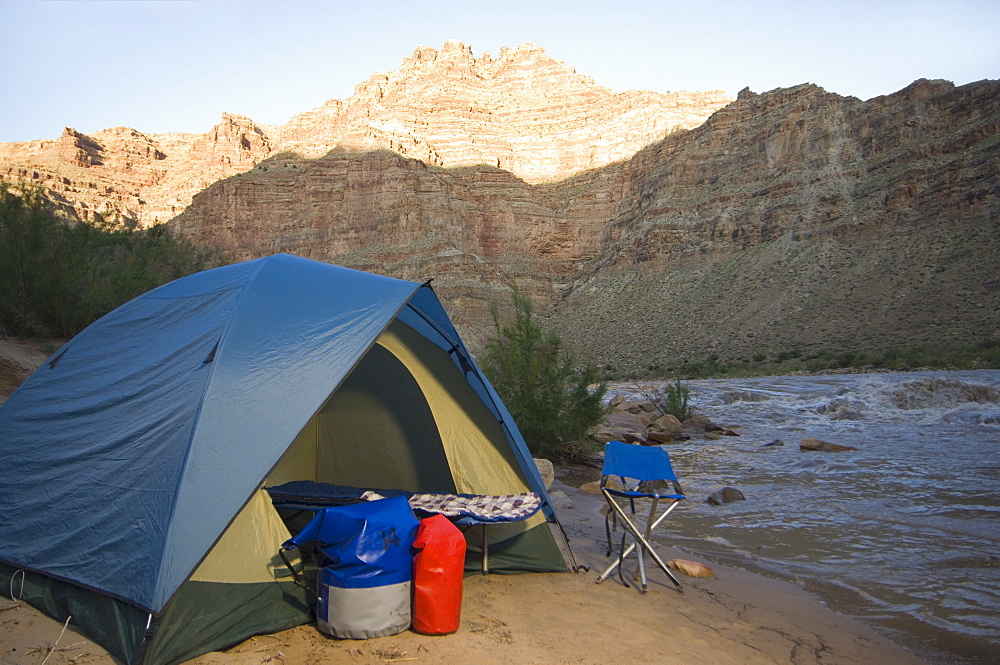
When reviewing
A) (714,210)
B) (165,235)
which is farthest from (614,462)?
(714,210)

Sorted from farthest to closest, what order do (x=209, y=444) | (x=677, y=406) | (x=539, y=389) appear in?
(x=677, y=406), (x=539, y=389), (x=209, y=444)

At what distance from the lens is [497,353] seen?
10656 millimetres

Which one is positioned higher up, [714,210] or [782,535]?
[714,210]

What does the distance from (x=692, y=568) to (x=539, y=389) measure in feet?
18.5

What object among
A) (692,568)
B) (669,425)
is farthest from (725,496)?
(669,425)

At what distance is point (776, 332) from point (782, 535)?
1320 inches

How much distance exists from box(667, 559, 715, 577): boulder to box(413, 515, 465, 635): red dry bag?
2200 millimetres

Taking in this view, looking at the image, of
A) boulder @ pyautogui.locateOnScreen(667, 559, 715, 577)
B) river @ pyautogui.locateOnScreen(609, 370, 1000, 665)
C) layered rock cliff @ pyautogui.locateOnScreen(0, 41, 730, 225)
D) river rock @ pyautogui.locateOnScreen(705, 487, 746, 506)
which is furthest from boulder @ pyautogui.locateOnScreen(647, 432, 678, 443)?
layered rock cliff @ pyautogui.locateOnScreen(0, 41, 730, 225)

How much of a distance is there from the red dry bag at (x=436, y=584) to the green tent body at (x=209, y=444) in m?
0.73

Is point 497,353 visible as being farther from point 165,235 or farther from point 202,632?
point 165,235

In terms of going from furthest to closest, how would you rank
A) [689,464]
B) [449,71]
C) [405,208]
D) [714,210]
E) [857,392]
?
[449,71] → [405,208] → [714,210] → [857,392] → [689,464]

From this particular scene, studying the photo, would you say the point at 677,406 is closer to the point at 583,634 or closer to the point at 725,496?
the point at 725,496

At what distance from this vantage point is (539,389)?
410 inches

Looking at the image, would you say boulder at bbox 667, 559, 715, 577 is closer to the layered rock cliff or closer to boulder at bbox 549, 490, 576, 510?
boulder at bbox 549, 490, 576, 510
